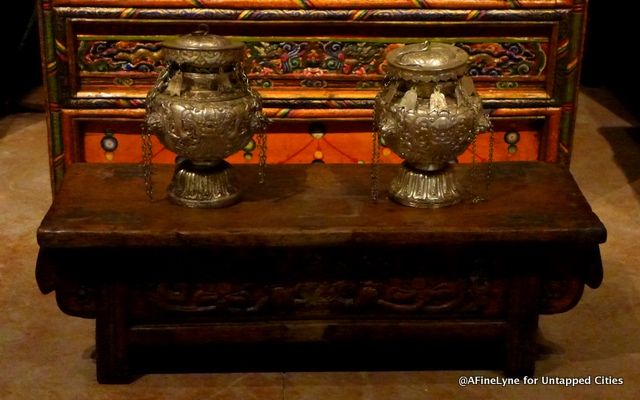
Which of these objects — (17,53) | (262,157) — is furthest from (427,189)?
(17,53)

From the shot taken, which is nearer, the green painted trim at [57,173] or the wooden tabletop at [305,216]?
the wooden tabletop at [305,216]

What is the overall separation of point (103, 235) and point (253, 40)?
3.31ft

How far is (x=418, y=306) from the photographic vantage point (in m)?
2.29

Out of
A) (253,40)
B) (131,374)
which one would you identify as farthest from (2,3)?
(131,374)

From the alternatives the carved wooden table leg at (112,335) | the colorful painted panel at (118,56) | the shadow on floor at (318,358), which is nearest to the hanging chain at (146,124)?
the carved wooden table leg at (112,335)

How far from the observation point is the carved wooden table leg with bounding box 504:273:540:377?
227 centimetres

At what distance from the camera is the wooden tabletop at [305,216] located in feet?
7.04

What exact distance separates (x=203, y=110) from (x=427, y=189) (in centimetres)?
54

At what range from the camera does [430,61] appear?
2.21m

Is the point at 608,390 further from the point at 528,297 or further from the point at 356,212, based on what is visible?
the point at 356,212

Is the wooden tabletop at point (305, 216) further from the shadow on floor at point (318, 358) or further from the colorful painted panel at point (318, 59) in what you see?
the colorful painted panel at point (318, 59)

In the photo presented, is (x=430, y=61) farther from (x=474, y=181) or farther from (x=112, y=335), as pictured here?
(x=112, y=335)

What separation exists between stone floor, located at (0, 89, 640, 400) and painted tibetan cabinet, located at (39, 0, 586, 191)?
0.37 meters

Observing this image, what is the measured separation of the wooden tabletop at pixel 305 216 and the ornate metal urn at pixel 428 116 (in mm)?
54
